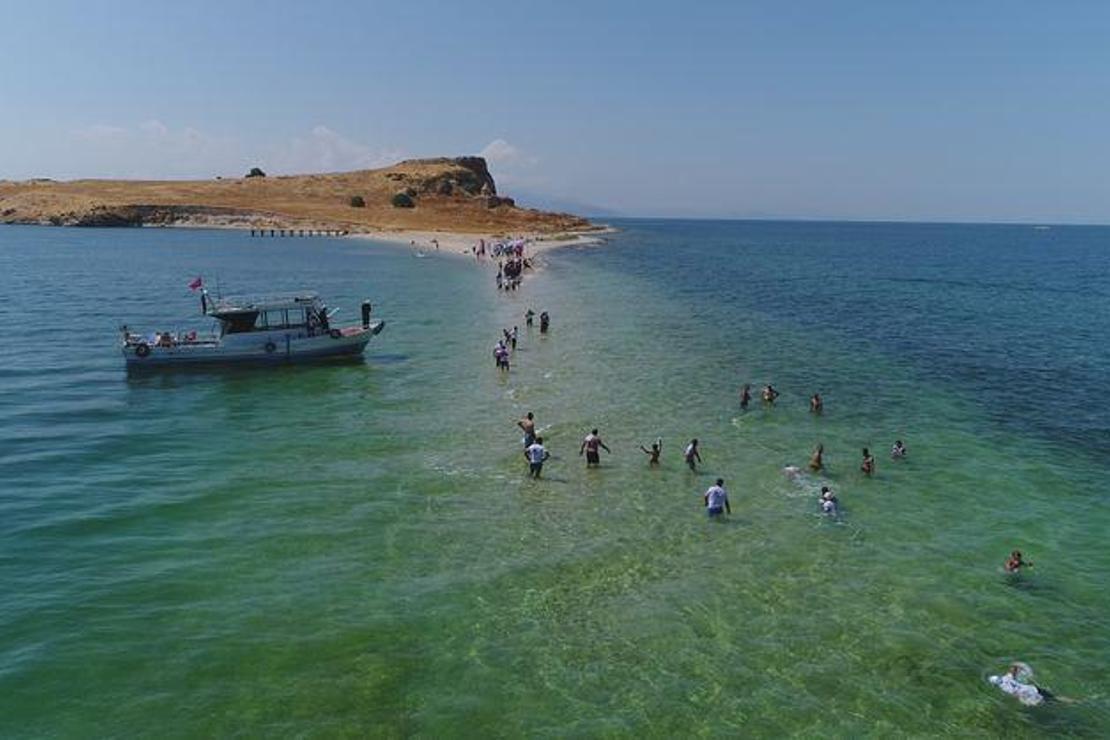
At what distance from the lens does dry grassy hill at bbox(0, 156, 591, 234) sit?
167000mm

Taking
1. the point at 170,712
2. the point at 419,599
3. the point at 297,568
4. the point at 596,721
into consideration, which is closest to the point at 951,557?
the point at 596,721

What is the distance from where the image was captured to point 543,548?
24.0 m

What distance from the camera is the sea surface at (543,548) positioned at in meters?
17.3

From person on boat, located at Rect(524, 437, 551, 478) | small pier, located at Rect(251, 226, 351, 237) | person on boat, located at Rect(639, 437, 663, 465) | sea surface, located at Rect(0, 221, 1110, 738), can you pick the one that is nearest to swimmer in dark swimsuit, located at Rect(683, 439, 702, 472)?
sea surface, located at Rect(0, 221, 1110, 738)

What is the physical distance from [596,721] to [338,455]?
1824 cm

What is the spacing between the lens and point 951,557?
24.4 m

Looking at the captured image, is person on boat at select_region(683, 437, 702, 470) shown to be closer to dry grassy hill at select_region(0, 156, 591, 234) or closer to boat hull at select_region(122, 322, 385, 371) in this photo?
boat hull at select_region(122, 322, 385, 371)

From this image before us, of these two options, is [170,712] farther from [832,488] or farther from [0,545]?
[832,488]

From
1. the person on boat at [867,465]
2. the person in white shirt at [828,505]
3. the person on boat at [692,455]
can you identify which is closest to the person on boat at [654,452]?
the person on boat at [692,455]

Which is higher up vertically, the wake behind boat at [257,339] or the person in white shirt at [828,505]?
the wake behind boat at [257,339]

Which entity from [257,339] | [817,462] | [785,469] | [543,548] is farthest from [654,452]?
[257,339]

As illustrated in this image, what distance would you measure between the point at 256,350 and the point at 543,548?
98.1 ft

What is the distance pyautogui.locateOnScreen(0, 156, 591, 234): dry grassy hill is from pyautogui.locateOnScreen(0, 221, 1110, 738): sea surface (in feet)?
381

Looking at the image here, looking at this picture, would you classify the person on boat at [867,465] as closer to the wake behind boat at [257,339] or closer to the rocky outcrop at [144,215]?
the wake behind boat at [257,339]
